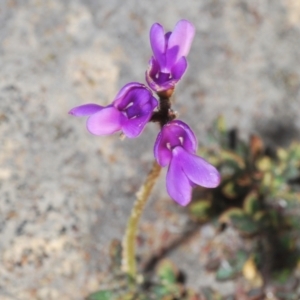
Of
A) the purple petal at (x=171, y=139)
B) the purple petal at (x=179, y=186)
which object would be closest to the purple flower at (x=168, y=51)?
the purple petal at (x=171, y=139)

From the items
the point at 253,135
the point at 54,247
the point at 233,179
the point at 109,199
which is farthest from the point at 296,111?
the point at 54,247

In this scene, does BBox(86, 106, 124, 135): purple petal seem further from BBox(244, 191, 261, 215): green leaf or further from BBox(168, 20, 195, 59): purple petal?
BBox(244, 191, 261, 215): green leaf

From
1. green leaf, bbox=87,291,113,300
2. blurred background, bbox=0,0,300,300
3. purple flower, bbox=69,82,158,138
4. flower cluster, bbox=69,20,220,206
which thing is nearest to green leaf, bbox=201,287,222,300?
blurred background, bbox=0,0,300,300

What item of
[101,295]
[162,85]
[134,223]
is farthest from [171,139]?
[101,295]

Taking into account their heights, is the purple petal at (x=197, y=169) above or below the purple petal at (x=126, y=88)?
below

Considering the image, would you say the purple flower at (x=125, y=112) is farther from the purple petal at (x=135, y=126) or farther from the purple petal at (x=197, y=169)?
the purple petal at (x=197, y=169)
